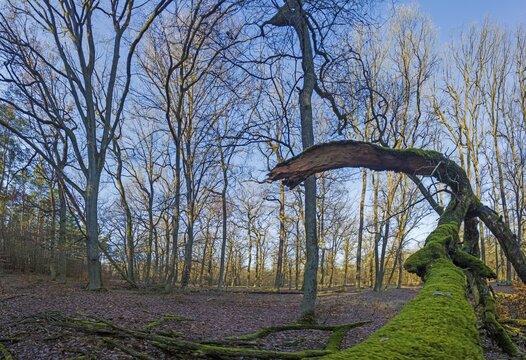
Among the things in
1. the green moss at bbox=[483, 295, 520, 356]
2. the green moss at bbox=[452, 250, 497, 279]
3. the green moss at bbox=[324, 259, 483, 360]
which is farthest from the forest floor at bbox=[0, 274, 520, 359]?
the green moss at bbox=[324, 259, 483, 360]

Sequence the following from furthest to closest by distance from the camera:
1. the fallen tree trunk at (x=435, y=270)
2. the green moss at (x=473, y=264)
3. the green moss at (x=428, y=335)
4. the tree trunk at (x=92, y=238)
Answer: the tree trunk at (x=92, y=238) → the green moss at (x=473, y=264) → the fallen tree trunk at (x=435, y=270) → the green moss at (x=428, y=335)

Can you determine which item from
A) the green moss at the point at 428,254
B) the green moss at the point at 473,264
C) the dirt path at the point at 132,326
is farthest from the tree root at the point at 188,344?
the green moss at the point at 473,264

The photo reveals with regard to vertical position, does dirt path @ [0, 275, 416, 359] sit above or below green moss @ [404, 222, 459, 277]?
below

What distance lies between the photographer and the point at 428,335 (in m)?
1.28

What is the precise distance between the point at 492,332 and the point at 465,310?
363 cm

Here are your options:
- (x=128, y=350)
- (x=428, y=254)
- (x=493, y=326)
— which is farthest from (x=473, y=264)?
(x=128, y=350)

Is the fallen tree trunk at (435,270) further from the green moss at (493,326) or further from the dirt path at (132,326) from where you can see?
the dirt path at (132,326)

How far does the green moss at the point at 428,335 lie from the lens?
1.09 metres

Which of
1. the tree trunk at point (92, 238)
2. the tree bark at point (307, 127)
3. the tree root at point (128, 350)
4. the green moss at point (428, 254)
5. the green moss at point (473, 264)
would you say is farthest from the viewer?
the tree trunk at point (92, 238)

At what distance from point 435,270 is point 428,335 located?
5.71ft

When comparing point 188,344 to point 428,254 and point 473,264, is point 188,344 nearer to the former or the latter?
point 428,254

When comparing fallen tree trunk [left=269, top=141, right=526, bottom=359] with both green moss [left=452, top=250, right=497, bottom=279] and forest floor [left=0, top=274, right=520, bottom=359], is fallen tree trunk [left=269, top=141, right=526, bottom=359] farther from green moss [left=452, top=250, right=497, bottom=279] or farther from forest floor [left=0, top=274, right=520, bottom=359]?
forest floor [left=0, top=274, right=520, bottom=359]

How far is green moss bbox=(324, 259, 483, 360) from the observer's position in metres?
1.09

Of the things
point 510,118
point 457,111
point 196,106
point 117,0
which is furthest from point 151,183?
point 510,118
